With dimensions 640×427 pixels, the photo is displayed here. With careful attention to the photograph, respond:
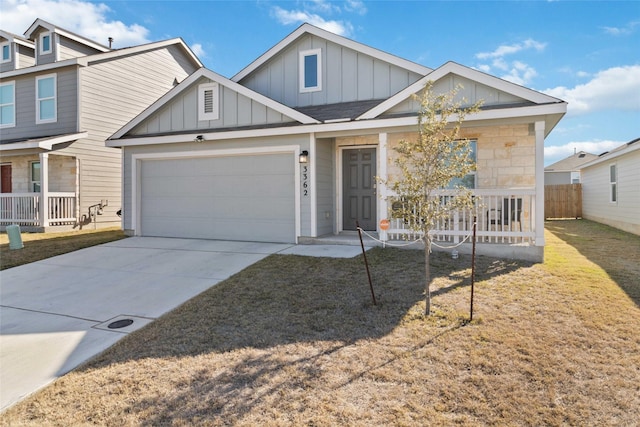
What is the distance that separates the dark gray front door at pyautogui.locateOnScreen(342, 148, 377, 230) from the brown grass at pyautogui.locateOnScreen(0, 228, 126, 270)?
20.1 ft

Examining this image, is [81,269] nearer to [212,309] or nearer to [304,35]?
[212,309]

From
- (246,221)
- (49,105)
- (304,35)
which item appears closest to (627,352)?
(246,221)

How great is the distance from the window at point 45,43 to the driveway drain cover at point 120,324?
14.1 m

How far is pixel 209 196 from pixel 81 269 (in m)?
3.38

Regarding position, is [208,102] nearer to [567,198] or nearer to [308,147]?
[308,147]

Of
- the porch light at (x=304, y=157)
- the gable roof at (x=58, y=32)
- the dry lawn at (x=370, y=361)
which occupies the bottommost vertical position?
the dry lawn at (x=370, y=361)

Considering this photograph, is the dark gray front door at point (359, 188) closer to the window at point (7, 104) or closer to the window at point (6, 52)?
the window at point (7, 104)

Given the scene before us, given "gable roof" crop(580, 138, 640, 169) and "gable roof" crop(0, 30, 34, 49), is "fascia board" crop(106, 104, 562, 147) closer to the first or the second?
"gable roof" crop(580, 138, 640, 169)

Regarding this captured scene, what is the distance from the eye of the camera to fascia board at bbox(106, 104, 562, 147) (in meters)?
7.10

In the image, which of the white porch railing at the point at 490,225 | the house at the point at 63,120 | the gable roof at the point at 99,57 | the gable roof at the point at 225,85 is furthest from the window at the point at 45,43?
the white porch railing at the point at 490,225

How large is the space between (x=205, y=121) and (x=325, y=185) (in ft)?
11.4

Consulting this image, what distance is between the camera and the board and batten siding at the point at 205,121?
9.28 metres

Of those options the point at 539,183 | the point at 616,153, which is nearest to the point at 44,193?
the point at 539,183

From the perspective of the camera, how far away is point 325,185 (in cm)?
937
